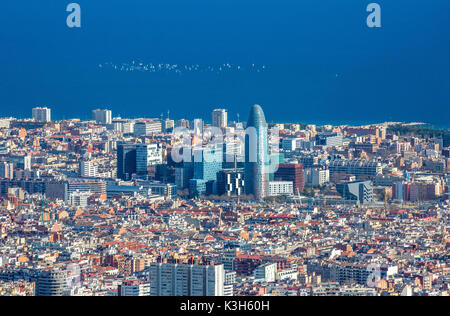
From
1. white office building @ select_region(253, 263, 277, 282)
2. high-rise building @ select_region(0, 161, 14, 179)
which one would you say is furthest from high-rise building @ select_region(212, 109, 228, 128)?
white office building @ select_region(253, 263, 277, 282)

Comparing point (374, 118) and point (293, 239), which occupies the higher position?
point (374, 118)

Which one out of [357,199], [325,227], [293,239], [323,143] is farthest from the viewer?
[323,143]

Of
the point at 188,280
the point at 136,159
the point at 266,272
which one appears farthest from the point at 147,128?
the point at 188,280

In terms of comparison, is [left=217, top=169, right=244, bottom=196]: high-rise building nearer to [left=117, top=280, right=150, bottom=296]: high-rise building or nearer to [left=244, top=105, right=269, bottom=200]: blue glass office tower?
[left=244, top=105, right=269, bottom=200]: blue glass office tower

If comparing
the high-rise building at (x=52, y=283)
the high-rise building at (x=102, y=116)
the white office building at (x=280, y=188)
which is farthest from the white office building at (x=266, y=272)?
the high-rise building at (x=102, y=116)
